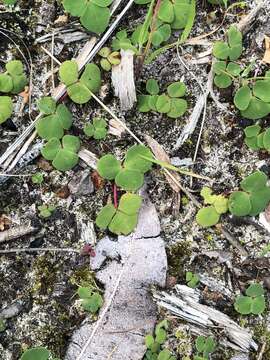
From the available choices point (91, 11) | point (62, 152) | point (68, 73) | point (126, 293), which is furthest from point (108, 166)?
point (91, 11)

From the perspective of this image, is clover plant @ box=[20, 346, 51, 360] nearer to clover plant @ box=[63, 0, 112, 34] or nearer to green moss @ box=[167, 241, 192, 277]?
green moss @ box=[167, 241, 192, 277]

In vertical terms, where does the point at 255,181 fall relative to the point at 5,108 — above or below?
below

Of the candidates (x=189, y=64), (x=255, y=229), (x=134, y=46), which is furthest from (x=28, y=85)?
(x=255, y=229)

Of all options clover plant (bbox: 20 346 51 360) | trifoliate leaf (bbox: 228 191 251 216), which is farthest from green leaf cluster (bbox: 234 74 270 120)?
clover plant (bbox: 20 346 51 360)

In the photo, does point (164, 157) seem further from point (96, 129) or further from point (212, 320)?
point (212, 320)

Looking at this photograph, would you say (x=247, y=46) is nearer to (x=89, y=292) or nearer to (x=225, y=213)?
(x=225, y=213)
